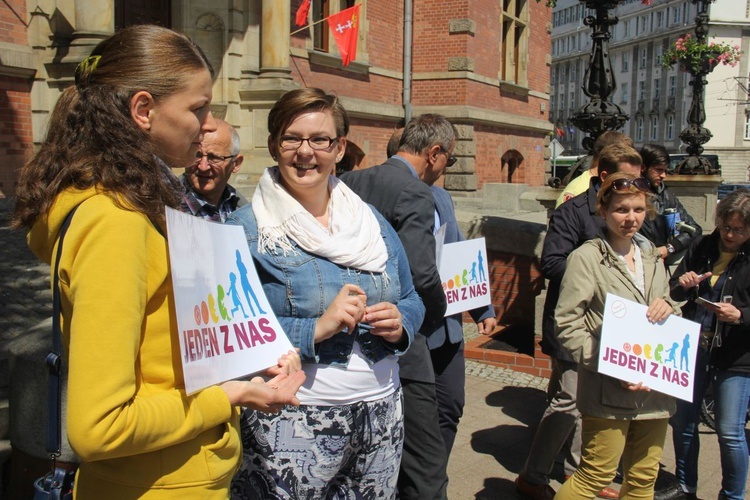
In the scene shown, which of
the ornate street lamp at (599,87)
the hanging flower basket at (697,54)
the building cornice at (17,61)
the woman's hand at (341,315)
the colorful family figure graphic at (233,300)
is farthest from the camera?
the hanging flower basket at (697,54)

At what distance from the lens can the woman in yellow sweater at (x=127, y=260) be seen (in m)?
1.46

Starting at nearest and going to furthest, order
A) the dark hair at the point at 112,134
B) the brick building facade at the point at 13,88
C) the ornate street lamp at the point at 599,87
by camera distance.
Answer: the dark hair at the point at 112,134
the ornate street lamp at the point at 599,87
the brick building facade at the point at 13,88

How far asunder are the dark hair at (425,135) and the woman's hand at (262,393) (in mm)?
2059

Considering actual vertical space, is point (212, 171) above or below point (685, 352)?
above

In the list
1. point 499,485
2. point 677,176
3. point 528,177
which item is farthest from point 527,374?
point 528,177

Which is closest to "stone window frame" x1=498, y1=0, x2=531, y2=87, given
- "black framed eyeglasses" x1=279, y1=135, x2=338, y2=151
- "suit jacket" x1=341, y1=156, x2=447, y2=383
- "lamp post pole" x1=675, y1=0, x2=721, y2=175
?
"lamp post pole" x1=675, y1=0, x2=721, y2=175

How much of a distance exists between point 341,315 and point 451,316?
179 centimetres

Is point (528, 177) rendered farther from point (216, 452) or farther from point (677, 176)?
point (216, 452)

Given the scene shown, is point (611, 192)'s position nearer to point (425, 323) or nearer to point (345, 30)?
point (425, 323)

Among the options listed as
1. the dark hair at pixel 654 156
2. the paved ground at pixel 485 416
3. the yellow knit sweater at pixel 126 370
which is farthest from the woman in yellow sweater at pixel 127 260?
the dark hair at pixel 654 156

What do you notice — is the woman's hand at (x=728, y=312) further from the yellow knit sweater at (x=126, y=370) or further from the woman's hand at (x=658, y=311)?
the yellow knit sweater at (x=126, y=370)

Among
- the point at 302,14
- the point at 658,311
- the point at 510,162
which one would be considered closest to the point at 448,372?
the point at 658,311

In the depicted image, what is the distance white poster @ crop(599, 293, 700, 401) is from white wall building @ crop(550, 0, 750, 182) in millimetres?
56254

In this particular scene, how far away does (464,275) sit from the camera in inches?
165
